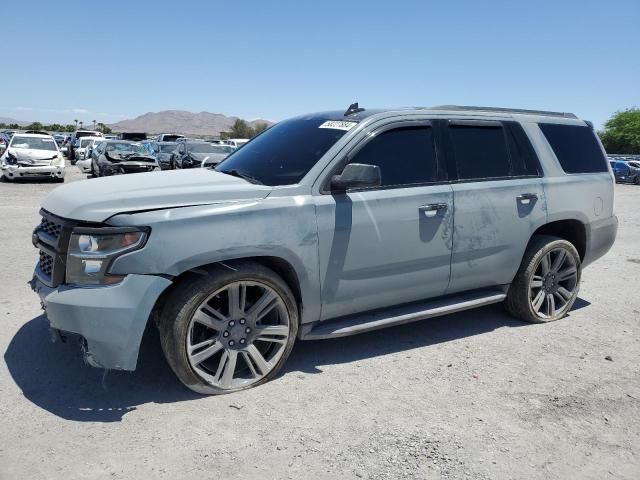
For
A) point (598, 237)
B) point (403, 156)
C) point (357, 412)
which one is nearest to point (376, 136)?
point (403, 156)

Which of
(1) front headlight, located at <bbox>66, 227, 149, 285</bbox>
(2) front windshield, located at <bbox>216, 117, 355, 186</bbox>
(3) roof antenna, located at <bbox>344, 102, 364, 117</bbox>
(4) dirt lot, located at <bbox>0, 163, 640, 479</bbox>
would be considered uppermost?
(3) roof antenna, located at <bbox>344, 102, 364, 117</bbox>

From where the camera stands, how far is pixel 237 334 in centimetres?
343

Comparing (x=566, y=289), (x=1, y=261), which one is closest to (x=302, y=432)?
(x=566, y=289)

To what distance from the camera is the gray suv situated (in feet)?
10.0

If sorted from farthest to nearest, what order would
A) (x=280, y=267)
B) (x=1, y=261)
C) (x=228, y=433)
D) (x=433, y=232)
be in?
1. (x=1, y=261)
2. (x=433, y=232)
3. (x=280, y=267)
4. (x=228, y=433)

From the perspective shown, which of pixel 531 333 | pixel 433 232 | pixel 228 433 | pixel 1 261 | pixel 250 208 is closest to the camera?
pixel 228 433

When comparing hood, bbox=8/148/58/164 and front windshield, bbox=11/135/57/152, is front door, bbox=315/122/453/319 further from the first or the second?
front windshield, bbox=11/135/57/152

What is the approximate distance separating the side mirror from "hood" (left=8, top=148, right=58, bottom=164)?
16.9m

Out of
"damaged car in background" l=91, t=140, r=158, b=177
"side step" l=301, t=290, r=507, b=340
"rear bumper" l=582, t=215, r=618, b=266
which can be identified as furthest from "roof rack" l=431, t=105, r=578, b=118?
"damaged car in background" l=91, t=140, r=158, b=177

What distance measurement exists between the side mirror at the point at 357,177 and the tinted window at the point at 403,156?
25cm

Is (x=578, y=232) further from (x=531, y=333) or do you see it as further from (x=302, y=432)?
(x=302, y=432)

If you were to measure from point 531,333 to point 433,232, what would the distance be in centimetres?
149

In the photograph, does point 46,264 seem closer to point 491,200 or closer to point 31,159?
point 491,200

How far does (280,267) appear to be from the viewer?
358cm
